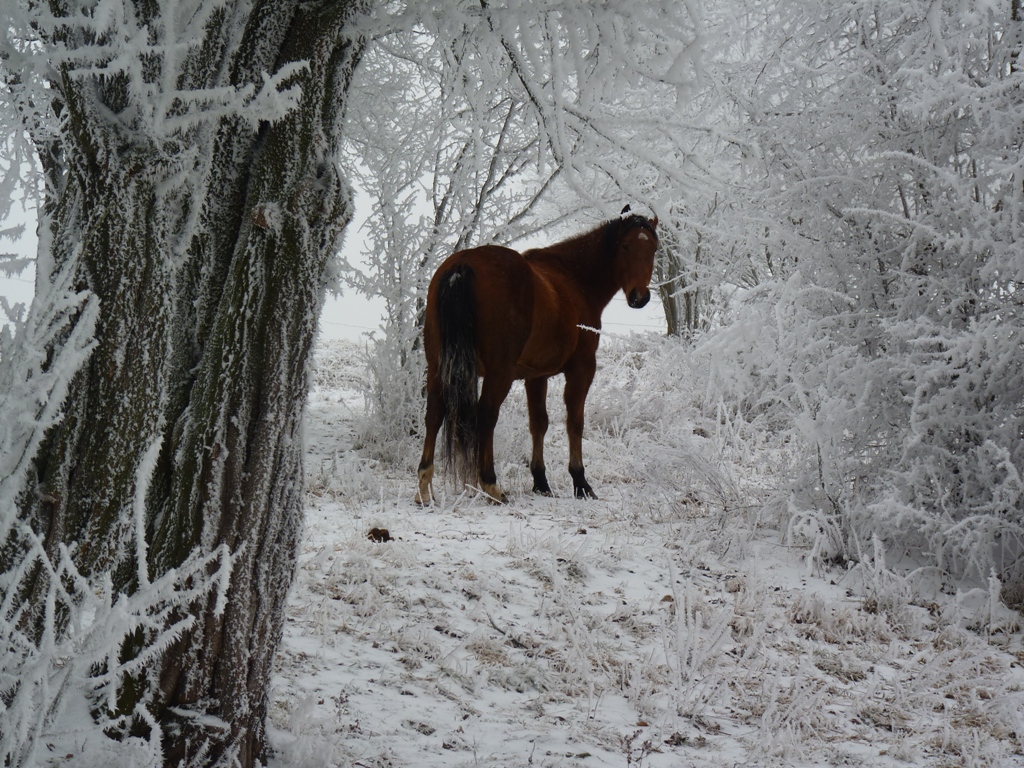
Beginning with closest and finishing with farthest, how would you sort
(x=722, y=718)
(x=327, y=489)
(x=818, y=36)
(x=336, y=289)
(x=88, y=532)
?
(x=88, y=532) < (x=336, y=289) < (x=722, y=718) < (x=818, y=36) < (x=327, y=489)

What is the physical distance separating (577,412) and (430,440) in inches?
47.0

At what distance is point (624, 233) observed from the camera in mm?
5848

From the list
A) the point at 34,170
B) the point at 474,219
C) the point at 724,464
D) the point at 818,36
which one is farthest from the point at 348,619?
the point at 474,219

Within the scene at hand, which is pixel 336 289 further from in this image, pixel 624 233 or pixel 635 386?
pixel 635 386

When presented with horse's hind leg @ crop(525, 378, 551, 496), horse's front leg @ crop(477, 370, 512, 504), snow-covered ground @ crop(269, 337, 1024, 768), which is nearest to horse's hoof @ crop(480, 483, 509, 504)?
horse's front leg @ crop(477, 370, 512, 504)

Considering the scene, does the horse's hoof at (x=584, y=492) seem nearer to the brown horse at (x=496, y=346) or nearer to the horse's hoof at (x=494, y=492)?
the brown horse at (x=496, y=346)

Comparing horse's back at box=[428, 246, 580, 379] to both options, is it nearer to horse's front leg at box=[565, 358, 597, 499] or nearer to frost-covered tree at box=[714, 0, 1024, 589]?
horse's front leg at box=[565, 358, 597, 499]

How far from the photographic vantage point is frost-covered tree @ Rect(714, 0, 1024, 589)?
3.47 m

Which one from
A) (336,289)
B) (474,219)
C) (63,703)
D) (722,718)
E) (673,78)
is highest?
(474,219)

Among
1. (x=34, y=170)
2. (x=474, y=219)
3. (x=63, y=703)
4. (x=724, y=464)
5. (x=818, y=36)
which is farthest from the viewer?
(x=474, y=219)

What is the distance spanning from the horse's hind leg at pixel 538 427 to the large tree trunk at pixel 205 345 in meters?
3.81

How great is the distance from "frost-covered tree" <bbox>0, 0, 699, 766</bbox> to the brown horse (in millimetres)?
2808

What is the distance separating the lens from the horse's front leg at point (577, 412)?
5418 mm

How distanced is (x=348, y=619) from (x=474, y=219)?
4717 mm
